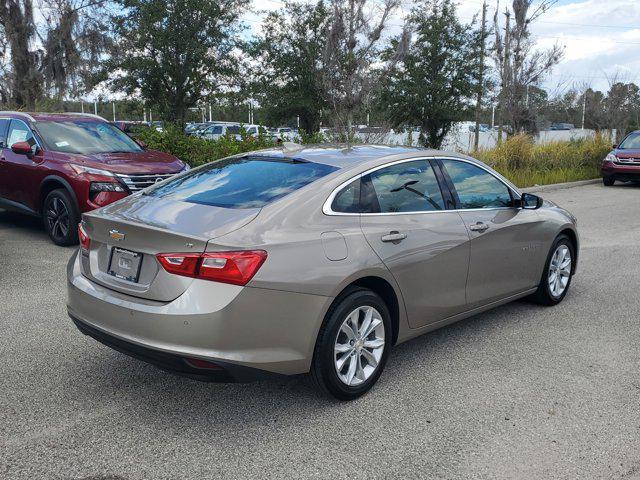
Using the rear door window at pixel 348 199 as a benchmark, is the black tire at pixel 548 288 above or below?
below

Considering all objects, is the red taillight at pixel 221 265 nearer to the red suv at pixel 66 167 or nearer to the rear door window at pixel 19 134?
the red suv at pixel 66 167

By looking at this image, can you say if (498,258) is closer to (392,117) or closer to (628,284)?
(628,284)

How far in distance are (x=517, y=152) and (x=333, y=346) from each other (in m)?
15.0

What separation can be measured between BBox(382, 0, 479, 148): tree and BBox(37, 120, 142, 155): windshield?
17744 millimetres

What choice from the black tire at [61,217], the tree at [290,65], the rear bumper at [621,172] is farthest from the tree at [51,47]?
the rear bumper at [621,172]

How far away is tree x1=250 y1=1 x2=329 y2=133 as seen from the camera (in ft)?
92.2

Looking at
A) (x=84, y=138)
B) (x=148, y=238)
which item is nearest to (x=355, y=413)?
(x=148, y=238)

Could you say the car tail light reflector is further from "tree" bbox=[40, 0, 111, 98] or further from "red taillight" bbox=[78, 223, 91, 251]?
"tree" bbox=[40, 0, 111, 98]

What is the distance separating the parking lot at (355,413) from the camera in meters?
3.19

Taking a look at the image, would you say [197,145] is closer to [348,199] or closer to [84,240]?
[84,240]

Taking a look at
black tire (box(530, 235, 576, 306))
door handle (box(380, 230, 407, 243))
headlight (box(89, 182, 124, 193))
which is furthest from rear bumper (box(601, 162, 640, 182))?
door handle (box(380, 230, 407, 243))

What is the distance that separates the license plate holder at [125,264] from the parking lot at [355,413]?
81 centimetres

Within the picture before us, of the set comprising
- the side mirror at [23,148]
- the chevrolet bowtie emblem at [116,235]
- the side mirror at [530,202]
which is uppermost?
the side mirror at [23,148]

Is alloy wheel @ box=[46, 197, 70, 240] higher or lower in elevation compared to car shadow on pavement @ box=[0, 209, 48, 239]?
higher
